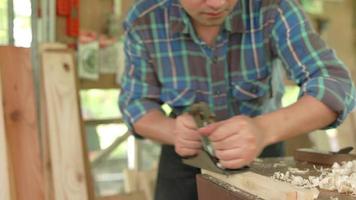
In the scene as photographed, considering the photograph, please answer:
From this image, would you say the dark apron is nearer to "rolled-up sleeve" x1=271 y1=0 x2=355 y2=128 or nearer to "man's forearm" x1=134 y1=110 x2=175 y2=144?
"man's forearm" x1=134 y1=110 x2=175 y2=144

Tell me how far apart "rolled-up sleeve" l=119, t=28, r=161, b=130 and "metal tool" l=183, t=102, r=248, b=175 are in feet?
0.77

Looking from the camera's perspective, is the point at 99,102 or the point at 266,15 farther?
the point at 99,102

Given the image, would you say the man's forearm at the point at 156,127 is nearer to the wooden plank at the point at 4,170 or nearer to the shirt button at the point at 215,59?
the shirt button at the point at 215,59

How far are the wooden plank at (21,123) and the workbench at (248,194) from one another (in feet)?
1.89

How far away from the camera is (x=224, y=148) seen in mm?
813

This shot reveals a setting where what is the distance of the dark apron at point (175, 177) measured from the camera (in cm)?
122

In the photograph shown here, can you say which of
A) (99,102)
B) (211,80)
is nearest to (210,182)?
(211,80)

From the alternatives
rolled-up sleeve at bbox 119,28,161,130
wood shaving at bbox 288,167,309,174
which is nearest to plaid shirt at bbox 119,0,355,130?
rolled-up sleeve at bbox 119,28,161,130

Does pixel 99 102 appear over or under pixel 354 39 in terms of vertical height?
under

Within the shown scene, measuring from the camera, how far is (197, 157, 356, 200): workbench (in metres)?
0.71

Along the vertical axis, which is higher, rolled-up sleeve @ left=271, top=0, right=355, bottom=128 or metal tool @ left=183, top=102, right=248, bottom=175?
rolled-up sleeve @ left=271, top=0, right=355, bottom=128

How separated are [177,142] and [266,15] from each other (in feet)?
1.31

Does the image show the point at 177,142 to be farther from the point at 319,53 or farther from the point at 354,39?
the point at 354,39

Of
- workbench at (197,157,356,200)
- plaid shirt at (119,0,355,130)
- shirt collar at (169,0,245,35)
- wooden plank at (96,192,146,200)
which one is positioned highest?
shirt collar at (169,0,245,35)
